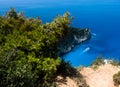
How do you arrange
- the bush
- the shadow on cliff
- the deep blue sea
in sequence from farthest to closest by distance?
the deep blue sea → the bush → the shadow on cliff

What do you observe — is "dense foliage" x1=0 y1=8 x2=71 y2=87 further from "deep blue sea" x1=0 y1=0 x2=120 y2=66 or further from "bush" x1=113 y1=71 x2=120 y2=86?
"deep blue sea" x1=0 y1=0 x2=120 y2=66

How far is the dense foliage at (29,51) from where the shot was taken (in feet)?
62.6

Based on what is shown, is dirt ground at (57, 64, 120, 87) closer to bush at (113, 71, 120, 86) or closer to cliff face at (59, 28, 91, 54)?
bush at (113, 71, 120, 86)

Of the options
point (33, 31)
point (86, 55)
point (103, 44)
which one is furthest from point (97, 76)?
point (103, 44)

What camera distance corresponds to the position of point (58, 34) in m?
27.2

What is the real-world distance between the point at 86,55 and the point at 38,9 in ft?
298

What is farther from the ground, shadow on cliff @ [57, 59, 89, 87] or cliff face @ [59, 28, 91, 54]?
cliff face @ [59, 28, 91, 54]

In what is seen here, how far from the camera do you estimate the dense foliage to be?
19.1 m

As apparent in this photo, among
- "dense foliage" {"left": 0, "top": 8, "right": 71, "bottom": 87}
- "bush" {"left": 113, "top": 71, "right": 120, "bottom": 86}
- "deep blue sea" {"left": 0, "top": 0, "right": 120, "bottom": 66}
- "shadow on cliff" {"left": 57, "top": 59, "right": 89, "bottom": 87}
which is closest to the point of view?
"dense foliage" {"left": 0, "top": 8, "right": 71, "bottom": 87}

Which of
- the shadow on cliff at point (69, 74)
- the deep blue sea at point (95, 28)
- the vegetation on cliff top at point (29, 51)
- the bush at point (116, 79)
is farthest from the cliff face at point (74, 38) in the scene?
the vegetation on cliff top at point (29, 51)

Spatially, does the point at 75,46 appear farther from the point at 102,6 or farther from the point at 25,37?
the point at 102,6

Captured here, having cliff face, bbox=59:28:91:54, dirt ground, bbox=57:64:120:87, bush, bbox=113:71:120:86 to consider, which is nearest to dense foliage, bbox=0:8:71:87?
dirt ground, bbox=57:64:120:87

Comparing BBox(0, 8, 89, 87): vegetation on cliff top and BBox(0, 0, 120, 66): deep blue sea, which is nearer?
BBox(0, 8, 89, 87): vegetation on cliff top

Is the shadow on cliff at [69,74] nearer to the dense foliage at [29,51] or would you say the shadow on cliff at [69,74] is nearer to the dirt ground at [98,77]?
the dirt ground at [98,77]
